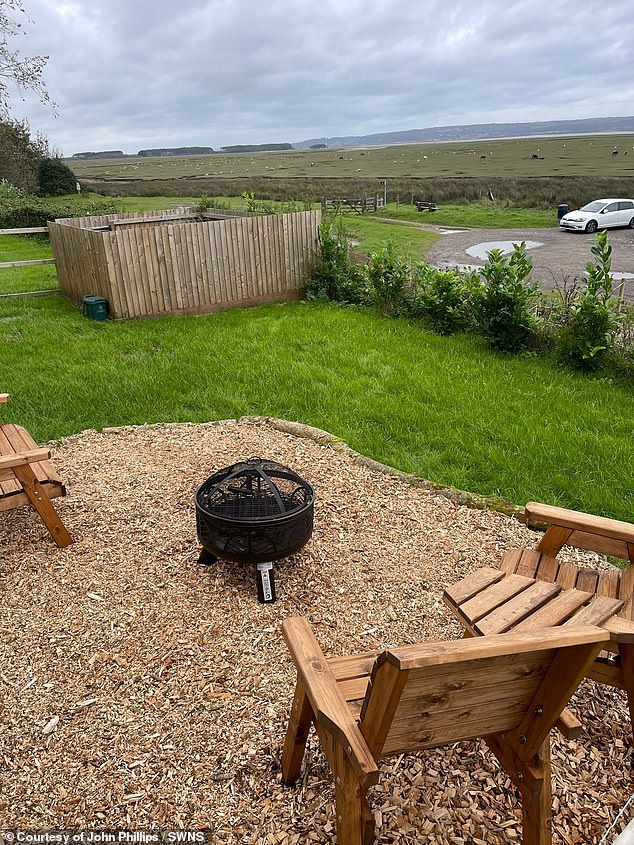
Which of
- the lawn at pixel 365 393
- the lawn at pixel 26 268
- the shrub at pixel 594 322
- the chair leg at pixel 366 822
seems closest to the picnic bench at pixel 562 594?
the chair leg at pixel 366 822

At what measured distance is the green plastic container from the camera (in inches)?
387

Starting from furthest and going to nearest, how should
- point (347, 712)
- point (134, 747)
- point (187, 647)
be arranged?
1. point (187, 647)
2. point (134, 747)
3. point (347, 712)

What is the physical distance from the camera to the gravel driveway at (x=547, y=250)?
16.0 m

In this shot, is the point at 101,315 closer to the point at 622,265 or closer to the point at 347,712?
the point at 347,712

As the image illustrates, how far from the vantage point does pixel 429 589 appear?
11.7 ft

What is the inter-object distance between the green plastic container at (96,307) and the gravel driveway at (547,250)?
29.6ft

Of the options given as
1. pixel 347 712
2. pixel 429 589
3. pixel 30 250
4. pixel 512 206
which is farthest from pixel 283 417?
pixel 512 206

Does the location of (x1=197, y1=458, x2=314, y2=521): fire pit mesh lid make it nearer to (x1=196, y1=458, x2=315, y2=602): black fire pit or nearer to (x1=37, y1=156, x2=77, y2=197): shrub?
(x1=196, y1=458, x2=315, y2=602): black fire pit

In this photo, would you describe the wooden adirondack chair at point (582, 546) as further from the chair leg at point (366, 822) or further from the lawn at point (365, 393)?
the lawn at point (365, 393)

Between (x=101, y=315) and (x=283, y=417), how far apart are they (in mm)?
5243

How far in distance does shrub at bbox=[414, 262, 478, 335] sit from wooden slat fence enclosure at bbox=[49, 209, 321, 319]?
3.06 metres

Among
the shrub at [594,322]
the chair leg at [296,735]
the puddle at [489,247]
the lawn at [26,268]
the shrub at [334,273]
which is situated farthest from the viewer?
the puddle at [489,247]

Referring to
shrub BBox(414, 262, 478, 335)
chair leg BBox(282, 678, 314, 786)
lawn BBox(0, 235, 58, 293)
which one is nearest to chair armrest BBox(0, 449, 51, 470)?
chair leg BBox(282, 678, 314, 786)

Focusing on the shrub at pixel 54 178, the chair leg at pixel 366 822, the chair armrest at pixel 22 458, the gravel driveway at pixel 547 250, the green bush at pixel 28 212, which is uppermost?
the shrub at pixel 54 178
